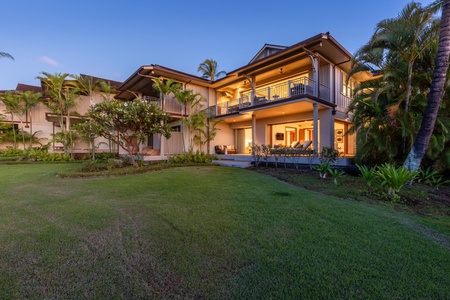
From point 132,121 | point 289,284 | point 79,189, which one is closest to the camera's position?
point 289,284

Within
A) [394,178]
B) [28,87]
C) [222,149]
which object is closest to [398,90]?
[394,178]

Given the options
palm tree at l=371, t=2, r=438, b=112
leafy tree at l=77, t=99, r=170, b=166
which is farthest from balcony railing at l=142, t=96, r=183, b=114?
palm tree at l=371, t=2, r=438, b=112

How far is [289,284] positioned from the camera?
1.99m

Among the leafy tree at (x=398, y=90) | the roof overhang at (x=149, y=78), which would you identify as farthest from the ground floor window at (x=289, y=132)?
the leafy tree at (x=398, y=90)

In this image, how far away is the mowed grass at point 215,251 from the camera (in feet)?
6.39

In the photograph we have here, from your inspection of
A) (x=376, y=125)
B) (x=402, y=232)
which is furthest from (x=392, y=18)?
(x=402, y=232)

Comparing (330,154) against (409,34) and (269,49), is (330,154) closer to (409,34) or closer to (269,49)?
(409,34)

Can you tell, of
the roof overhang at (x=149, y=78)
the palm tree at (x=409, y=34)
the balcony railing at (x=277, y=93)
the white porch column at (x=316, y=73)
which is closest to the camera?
the palm tree at (x=409, y=34)

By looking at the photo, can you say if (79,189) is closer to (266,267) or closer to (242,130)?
(266,267)

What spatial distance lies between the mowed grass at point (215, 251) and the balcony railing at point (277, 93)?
26.9 feet

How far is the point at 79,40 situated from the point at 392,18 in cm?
2368

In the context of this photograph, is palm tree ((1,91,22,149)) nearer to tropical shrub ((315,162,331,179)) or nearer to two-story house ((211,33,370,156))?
two-story house ((211,33,370,156))

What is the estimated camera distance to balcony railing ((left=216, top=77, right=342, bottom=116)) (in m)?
11.3

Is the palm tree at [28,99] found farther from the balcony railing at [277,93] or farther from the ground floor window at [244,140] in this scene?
the ground floor window at [244,140]
